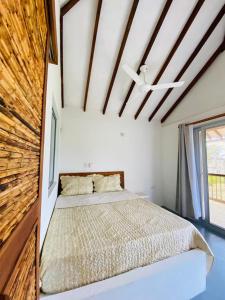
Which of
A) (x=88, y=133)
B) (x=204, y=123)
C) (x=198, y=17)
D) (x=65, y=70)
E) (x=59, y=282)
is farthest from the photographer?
(x=88, y=133)

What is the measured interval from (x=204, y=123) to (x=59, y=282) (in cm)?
334

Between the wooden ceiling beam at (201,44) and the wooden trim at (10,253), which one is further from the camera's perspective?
the wooden ceiling beam at (201,44)

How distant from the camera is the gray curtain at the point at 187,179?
318cm

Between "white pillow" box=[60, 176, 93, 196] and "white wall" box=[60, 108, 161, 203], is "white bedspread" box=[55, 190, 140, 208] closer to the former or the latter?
"white pillow" box=[60, 176, 93, 196]

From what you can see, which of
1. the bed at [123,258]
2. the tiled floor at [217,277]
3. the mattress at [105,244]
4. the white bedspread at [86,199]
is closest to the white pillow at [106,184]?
the white bedspread at [86,199]

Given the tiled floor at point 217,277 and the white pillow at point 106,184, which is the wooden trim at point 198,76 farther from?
the tiled floor at point 217,277

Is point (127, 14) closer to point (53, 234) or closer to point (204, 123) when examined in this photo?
point (204, 123)

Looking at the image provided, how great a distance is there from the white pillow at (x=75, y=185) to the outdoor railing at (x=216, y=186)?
261 cm

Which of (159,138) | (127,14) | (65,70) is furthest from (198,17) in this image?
(159,138)

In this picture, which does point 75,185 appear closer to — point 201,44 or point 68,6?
point 68,6

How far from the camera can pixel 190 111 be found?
3430 millimetres

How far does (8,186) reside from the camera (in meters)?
0.47

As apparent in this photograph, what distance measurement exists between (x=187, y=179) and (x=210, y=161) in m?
0.59

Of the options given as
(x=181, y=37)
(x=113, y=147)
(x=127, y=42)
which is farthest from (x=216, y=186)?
(x=127, y=42)
